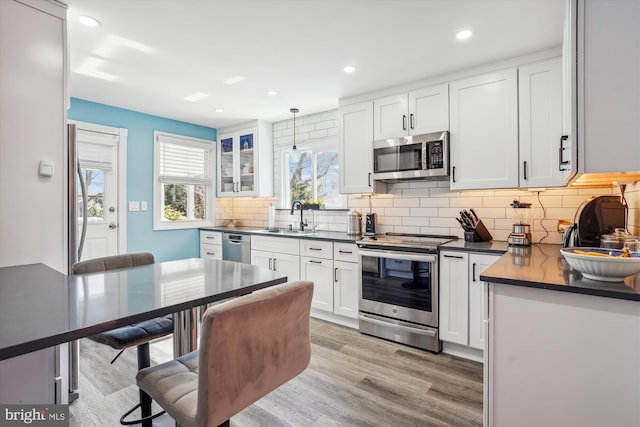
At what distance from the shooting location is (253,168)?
14.8 ft

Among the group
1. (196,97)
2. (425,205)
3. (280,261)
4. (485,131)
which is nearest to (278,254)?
(280,261)

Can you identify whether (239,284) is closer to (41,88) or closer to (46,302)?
(46,302)

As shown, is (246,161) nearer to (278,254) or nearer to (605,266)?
(278,254)

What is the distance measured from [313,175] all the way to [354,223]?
1010 millimetres

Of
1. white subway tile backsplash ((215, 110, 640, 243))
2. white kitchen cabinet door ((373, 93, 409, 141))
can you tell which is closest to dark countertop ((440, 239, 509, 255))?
white subway tile backsplash ((215, 110, 640, 243))

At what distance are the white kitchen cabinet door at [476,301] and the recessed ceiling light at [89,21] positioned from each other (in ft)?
9.98

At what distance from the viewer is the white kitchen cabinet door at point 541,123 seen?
95.1 inches

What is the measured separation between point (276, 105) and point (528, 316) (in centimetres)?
328

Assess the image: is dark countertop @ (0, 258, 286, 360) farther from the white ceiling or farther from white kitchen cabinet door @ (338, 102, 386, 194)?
white kitchen cabinet door @ (338, 102, 386, 194)

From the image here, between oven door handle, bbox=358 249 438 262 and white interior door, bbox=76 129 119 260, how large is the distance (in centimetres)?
288

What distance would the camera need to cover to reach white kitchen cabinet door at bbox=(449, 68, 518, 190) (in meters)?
2.61

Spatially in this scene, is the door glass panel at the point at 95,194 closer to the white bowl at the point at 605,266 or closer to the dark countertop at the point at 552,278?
the dark countertop at the point at 552,278

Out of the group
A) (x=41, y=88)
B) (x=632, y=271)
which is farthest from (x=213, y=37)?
(x=632, y=271)

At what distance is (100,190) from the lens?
376cm
